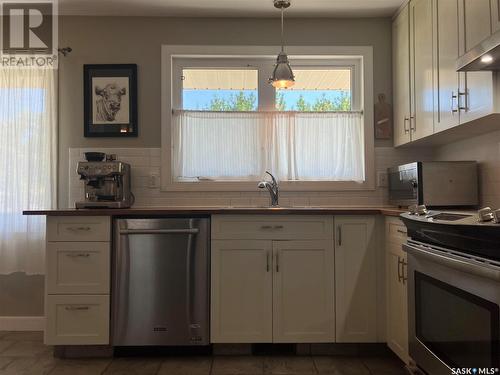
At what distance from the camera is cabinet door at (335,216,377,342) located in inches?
95.7

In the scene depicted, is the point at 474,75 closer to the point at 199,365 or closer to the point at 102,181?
the point at 199,365

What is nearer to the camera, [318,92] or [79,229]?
[79,229]

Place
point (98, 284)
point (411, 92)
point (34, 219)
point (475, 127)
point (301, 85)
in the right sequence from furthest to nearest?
point (301, 85) → point (34, 219) → point (411, 92) → point (98, 284) → point (475, 127)

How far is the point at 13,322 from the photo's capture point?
2947 millimetres

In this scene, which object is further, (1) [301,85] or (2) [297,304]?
(1) [301,85]

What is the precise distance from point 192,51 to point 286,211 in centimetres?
148

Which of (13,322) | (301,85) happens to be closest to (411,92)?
(301,85)

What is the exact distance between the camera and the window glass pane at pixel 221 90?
3.13 metres

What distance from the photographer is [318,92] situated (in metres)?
3.16

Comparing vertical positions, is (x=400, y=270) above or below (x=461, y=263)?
below

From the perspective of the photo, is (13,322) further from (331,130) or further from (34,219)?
(331,130)

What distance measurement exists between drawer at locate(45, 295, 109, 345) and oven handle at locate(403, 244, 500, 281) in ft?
5.88

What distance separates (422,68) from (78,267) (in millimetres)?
2405

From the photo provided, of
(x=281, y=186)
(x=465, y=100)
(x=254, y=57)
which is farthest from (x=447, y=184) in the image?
(x=254, y=57)
